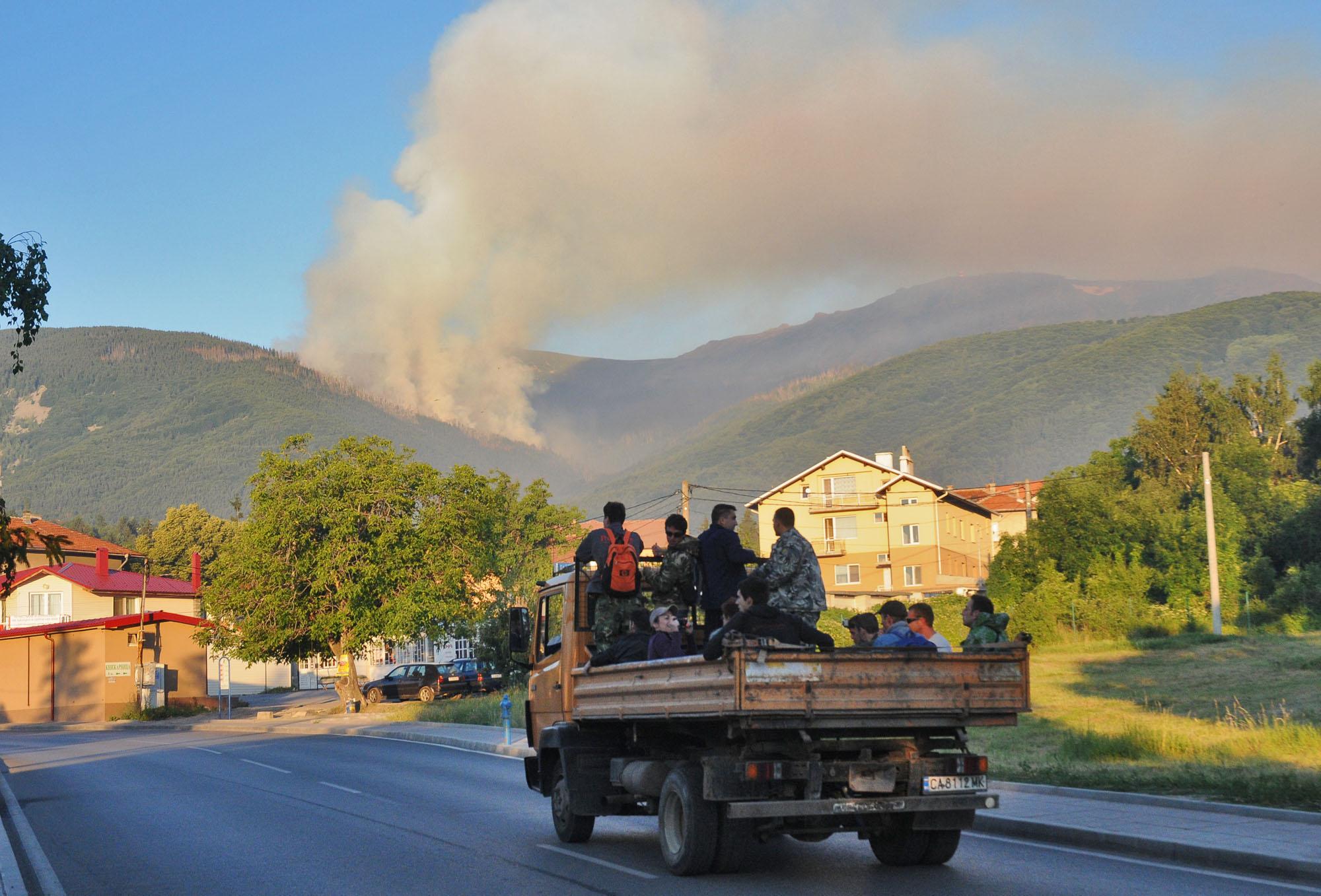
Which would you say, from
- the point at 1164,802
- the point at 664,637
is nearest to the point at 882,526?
the point at 1164,802

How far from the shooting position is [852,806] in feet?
31.0

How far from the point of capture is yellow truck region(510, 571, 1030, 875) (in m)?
9.14

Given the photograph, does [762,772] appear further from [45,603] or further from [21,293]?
[45,603]

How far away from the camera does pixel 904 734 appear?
9.89 meters

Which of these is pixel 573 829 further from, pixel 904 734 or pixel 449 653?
pixel 449 653

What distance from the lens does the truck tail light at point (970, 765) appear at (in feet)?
32.1

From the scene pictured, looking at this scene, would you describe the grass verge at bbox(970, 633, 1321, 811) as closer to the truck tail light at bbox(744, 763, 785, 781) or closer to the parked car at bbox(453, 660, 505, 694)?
the truck tail light at bbox(744, 763, 785, 781)

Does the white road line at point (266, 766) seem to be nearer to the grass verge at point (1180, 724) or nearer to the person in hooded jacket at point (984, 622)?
the grass verge at point (1180, 724)

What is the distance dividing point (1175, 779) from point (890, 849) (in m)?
5.07

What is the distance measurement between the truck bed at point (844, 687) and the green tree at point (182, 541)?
106 m

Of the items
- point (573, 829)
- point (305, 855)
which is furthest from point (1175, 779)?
point (305, 855)

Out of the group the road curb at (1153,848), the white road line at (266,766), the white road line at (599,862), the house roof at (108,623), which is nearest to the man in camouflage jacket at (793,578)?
the white road line at (599,862)

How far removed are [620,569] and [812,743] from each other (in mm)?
2824

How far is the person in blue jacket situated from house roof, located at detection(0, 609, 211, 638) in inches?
1793
